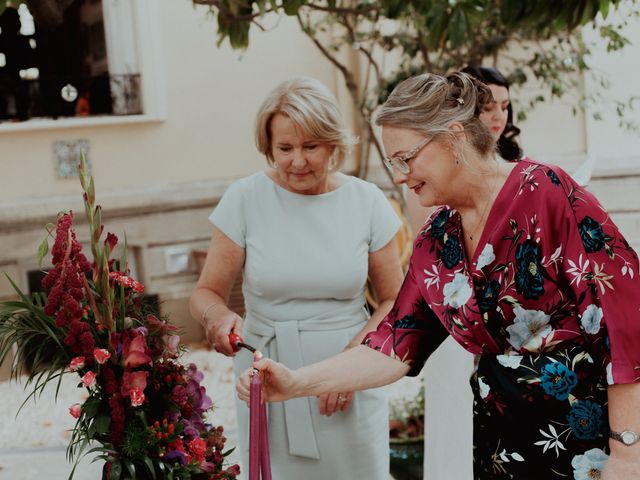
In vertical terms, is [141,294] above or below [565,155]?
above

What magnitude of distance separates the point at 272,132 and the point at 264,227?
0.29 metres

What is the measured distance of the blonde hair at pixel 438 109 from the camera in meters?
1.94

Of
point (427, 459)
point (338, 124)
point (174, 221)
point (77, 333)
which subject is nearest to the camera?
point (77, 333)

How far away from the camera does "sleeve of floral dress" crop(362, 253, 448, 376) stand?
2.17 m

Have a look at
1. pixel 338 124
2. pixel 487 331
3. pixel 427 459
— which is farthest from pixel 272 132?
pixel 427 459

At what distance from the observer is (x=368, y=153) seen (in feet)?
27.9

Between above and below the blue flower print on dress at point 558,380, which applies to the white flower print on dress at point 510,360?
above

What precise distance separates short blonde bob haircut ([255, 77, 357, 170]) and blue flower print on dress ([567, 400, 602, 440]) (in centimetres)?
108

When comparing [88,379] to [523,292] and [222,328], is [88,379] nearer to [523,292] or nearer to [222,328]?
[222,328]

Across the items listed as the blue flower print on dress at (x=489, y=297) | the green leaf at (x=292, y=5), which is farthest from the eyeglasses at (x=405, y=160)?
the green leaf at (x=292, y=5)

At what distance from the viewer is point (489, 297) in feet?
6.28

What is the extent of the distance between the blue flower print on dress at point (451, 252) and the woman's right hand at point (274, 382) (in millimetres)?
443

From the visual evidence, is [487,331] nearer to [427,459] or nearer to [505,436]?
[505,436]

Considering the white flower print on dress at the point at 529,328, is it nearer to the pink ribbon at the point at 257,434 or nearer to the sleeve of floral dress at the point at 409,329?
the sleeve of floral dress at the point at 409,329
